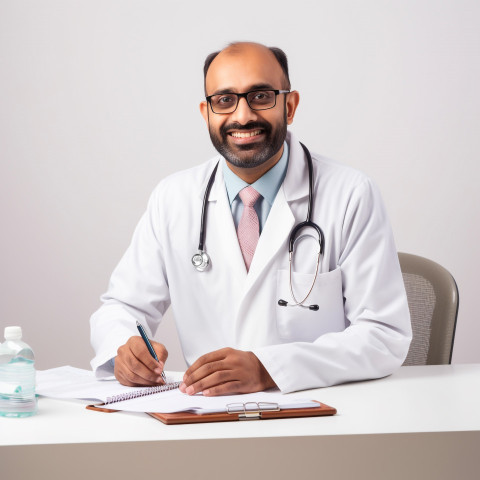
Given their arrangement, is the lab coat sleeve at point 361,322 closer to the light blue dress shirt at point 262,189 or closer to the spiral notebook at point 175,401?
the spiral notebook at point 175,401

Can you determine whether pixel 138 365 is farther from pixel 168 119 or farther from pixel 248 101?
pixel 168 119

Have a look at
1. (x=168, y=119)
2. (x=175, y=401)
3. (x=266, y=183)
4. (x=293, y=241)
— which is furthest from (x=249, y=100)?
(x=168, y=119)

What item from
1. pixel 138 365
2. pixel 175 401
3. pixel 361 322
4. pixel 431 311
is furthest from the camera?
pixel 431 311

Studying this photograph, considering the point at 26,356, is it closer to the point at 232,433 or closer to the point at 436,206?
the point at 232,433

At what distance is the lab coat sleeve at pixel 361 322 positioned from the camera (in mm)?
1646

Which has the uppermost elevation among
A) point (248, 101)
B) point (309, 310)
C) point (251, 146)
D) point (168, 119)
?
point (168, 119)

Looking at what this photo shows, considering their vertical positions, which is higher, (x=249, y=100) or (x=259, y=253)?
(x=249, y=100)

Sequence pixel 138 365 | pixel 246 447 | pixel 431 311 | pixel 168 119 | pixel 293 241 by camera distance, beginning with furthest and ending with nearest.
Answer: pixel 168 119 < pixel 431 311 < pixel 293 241 < pixel 138 365 < pixel 246 447

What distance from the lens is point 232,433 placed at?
1.28 meters

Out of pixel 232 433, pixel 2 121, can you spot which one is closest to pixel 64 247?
pixel 2 121

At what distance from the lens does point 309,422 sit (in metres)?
1.36

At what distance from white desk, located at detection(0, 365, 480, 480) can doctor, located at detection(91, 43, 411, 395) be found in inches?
16.0

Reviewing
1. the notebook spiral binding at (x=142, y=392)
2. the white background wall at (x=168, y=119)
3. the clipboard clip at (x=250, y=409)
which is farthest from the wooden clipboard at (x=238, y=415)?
the white background wall at (x=168, y=119)

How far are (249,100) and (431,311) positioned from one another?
849 millimetres
